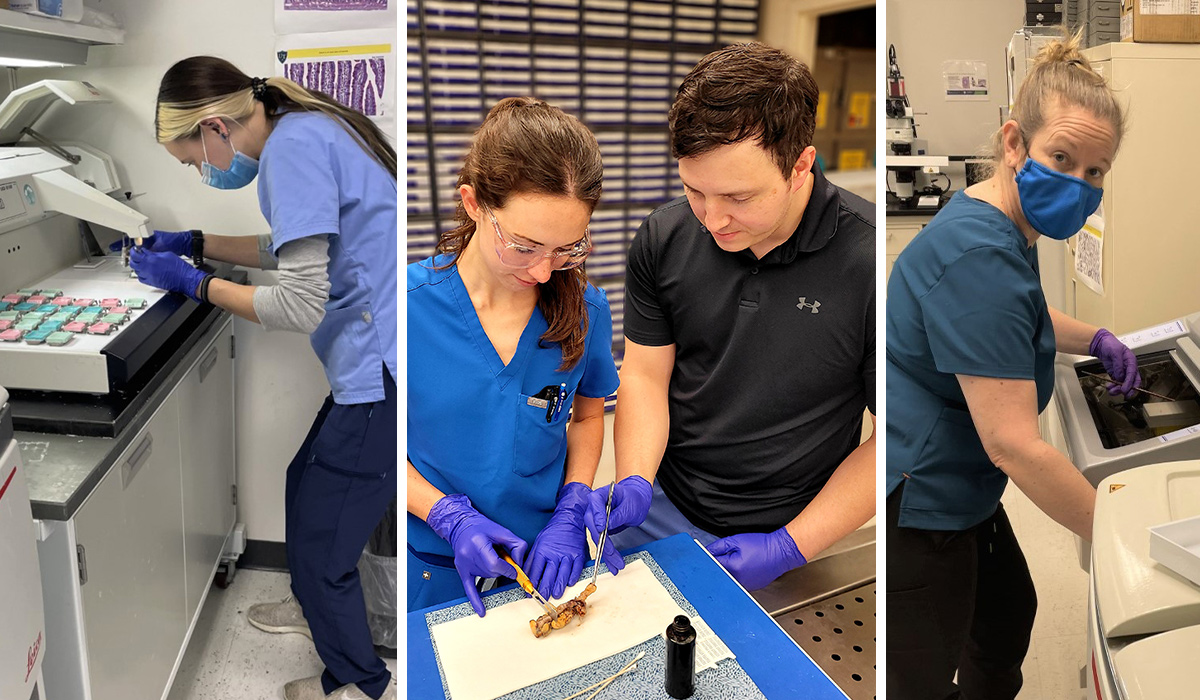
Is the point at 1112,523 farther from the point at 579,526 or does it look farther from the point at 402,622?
the point at 402,622

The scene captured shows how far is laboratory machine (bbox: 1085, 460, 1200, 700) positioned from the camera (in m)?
1.04

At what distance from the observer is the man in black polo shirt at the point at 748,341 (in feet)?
3.49

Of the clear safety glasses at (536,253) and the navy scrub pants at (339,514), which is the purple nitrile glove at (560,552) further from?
the navy scrub pants at (339,514)

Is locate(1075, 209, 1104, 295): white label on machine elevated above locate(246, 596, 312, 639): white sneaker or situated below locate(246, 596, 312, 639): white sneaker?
above

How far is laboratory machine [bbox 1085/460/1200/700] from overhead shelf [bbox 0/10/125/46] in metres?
2.18

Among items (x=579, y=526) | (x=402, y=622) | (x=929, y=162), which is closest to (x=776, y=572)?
(x=579, y=526)

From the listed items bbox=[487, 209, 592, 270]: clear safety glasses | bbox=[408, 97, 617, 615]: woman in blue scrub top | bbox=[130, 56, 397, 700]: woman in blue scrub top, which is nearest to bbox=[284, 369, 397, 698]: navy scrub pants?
bbox=[130, 56, 397, 700]: woman in blue scrub top

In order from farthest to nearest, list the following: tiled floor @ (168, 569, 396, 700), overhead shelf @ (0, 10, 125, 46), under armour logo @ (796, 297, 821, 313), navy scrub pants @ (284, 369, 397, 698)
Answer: tiled floor @ (168, 569, 396, 700), navy scrub pants @ (284, 369, 397, 698), overhead shelf @ (0, 10, 125, 46), under armour logo @ (796, 297, 821, 313)

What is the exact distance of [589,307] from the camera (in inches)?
48.9

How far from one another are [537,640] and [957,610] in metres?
0.78

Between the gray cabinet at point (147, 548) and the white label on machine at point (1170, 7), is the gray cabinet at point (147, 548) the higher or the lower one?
the lower one

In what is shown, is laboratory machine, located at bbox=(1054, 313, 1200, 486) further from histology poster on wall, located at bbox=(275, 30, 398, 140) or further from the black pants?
histology poster on wall, located at bbox=(275, 30, 398, 140)

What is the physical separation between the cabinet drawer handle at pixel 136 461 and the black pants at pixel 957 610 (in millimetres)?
1743

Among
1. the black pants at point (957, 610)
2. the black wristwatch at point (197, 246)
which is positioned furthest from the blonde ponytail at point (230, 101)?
the black pants at point (957, 610)
